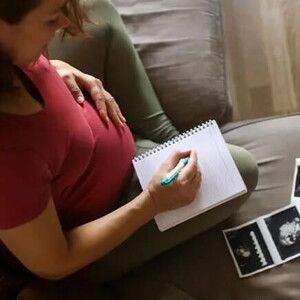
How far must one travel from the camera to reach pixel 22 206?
1.08 metres

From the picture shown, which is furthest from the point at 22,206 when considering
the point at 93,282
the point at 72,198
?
the point at 93,282

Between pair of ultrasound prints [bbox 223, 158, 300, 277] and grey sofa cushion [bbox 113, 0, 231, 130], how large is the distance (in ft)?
0.96

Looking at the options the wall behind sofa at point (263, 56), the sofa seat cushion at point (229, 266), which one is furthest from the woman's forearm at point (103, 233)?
the wall behind sofa at point (263, 56)

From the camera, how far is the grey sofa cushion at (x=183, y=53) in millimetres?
1643

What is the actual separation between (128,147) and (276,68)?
2.40 ft

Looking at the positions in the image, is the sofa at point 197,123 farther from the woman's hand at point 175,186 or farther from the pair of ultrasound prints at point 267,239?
the woman's hand at point 175,186

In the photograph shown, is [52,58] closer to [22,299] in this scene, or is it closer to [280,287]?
[22,299]

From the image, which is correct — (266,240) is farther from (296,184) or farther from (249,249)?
(296,184)

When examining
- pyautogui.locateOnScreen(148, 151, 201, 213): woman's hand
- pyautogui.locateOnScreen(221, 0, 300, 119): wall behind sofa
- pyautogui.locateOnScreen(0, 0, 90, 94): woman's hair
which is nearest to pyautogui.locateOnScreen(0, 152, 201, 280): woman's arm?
pyautogui.locateOnScreen(148, 151, 201, 213): woman's hand

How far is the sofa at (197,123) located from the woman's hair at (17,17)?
0.90ft

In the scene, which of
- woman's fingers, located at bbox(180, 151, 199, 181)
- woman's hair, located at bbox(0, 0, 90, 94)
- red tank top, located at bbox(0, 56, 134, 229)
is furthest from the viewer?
woman's fingers, located at bbox(180, 151, 199, 181)

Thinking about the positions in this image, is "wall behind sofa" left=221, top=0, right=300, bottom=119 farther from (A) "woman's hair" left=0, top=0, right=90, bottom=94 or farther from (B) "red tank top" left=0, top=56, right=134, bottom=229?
(A) "woman's hair" left=0, top=0, right=90, bottom=94

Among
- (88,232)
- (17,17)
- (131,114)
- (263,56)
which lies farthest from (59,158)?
(263,56)

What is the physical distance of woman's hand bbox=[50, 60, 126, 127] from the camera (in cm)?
141
